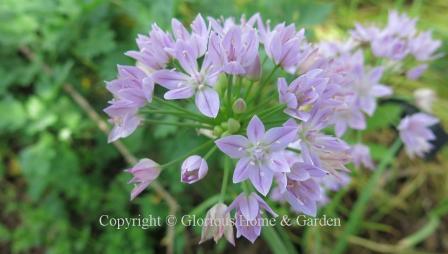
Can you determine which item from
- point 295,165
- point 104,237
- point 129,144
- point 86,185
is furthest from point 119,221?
point 295,165

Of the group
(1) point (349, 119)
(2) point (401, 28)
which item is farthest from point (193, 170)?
(2) point (401, 28)

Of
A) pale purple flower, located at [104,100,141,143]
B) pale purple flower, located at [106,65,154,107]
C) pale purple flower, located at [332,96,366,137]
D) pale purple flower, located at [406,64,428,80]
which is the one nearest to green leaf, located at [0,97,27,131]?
pale purple flower, located at [104,100,141,143]

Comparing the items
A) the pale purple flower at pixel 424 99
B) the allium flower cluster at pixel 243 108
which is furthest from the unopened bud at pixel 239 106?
the pale purple flower at pixel 424 99

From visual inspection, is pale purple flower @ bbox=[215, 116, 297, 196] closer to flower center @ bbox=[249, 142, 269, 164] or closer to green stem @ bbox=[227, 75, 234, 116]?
flower center @ bbox=[249, 142, 269, 164]

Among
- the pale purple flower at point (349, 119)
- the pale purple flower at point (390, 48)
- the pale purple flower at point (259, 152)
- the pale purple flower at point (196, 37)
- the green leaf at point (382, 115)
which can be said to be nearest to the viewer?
the pale purple flower at point (259, 152)

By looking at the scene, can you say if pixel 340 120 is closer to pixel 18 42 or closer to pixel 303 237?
pixel 303 237

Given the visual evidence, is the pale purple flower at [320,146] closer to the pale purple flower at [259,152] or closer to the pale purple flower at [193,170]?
the pale purple flower at [259,152]
